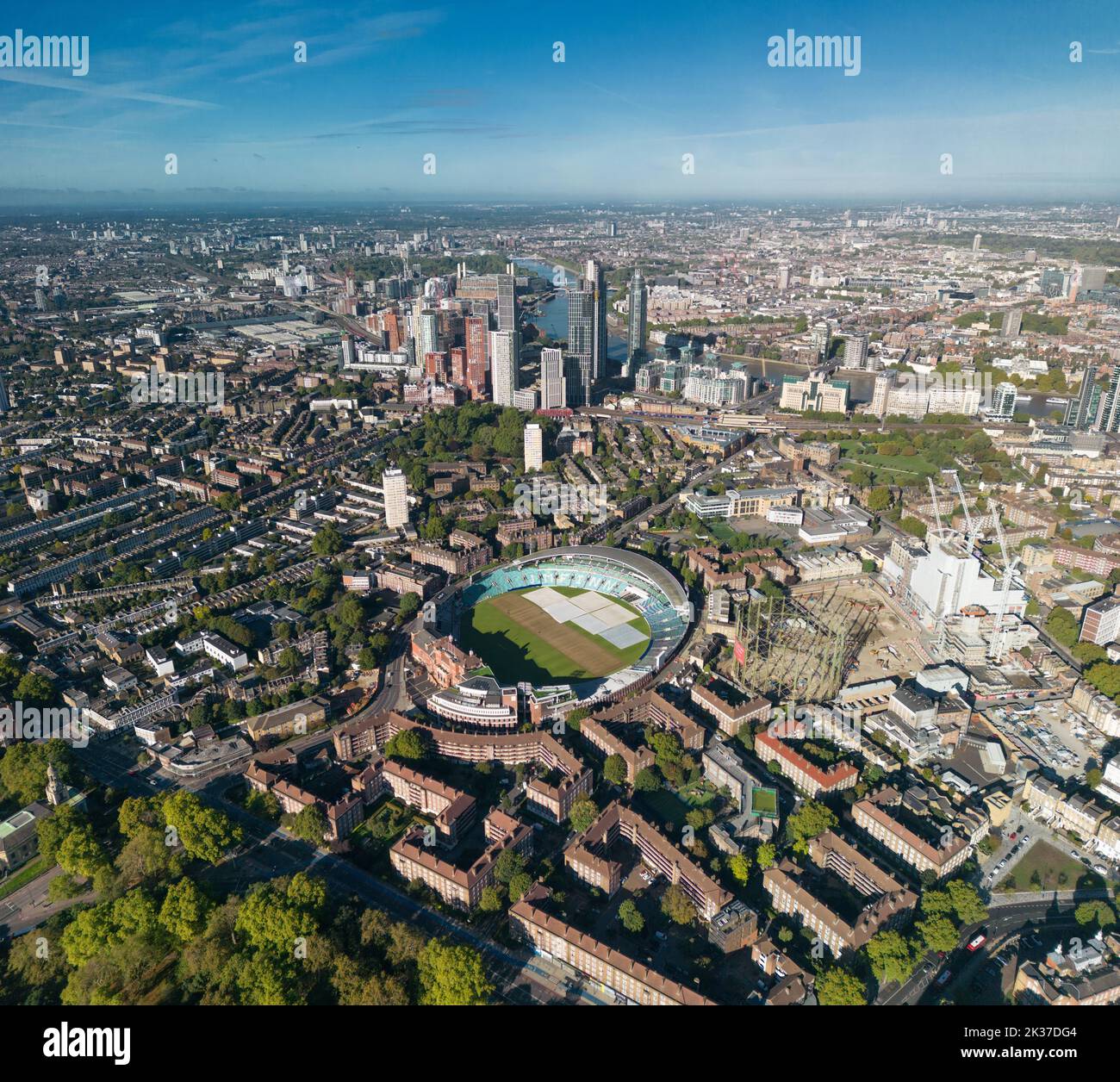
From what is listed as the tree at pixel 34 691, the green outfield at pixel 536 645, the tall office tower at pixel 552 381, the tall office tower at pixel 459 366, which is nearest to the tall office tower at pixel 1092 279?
the tall office tower at pixel 552 381

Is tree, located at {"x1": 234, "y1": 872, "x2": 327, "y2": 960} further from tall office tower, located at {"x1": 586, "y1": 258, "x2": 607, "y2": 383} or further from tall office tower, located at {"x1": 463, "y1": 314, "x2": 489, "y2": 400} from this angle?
tall office tower, located at {"x1": 586, "y1": 258, "x2": 607, "y2": 383}

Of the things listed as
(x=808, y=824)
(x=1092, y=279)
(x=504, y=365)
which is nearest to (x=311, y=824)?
(x=808, y=824)

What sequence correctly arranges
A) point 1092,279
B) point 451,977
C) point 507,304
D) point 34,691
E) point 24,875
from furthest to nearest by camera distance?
point 1092,279 → point 507,304 → point 34,691 → point 24,875 → point 451,977

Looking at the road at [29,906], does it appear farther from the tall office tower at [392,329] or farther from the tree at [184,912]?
the tall office tower at [392,329]

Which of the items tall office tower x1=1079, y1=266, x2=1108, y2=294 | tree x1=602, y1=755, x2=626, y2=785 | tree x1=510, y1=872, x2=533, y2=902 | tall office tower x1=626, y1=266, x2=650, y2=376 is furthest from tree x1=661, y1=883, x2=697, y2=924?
tall office tower x1=1079, y1=266, x2=1108, y2=294
